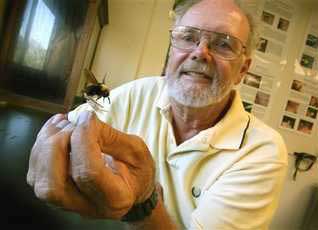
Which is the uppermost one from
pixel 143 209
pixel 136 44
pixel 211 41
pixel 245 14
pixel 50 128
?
pixel 136 44

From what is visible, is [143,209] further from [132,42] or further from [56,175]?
[132,42]

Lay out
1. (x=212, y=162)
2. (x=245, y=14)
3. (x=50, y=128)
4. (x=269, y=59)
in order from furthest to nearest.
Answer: (x=269, y=59), (x=245, y=14), (x=212, y=162), (x=50, y=128)

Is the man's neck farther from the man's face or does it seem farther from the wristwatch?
the wristwatch

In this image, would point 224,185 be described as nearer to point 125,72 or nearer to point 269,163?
point 269,163

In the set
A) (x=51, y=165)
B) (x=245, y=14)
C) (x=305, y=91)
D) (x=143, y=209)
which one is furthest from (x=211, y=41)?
(x=305, y=91)

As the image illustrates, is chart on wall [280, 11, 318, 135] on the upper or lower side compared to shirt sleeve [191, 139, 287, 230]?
upper

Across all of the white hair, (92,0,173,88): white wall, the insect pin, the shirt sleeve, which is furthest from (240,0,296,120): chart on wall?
the insect pin
